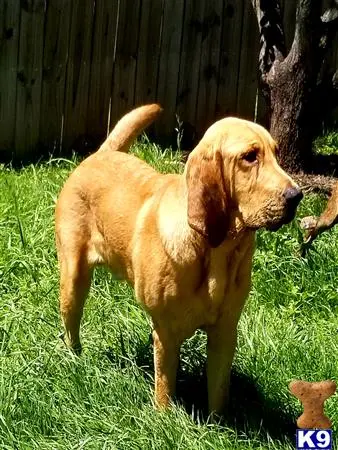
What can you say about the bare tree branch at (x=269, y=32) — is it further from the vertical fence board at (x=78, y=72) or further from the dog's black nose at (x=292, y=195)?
the dog's black nose at (x=292, y=195)

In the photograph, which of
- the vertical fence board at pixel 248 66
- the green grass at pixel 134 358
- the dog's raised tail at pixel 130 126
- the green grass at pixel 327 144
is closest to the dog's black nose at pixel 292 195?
the green grass at pixel 134 358

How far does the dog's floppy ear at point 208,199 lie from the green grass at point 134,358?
87 cm

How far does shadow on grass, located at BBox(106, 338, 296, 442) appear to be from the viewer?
4195 millimetres

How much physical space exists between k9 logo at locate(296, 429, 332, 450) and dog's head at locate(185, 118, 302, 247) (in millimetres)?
804

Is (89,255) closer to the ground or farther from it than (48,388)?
farther from it

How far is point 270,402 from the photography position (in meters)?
4.40

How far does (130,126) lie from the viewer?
4996 millimetres

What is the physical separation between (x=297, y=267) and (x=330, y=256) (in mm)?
218

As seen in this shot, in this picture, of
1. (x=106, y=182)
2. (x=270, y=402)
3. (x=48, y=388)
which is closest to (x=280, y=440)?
(x=270, y=402)

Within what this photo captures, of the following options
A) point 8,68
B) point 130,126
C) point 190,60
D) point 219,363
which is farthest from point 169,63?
point 219,363

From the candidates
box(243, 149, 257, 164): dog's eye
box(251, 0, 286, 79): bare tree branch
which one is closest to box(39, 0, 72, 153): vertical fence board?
box(251, 0, 286, 79): bare tree branch

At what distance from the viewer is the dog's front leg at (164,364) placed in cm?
411

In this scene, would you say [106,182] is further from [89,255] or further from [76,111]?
[76,111]

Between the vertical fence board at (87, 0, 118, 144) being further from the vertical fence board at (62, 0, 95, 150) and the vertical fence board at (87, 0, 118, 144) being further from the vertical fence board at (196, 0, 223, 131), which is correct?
the vertical fence board at (196, 0, 223, 131)
